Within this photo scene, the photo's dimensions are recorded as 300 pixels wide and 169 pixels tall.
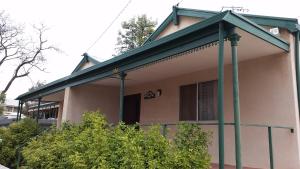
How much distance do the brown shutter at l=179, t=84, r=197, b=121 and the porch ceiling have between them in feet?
1.64

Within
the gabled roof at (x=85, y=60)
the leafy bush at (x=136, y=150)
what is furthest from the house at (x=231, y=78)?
the gabled roof at (x=85, y=60)

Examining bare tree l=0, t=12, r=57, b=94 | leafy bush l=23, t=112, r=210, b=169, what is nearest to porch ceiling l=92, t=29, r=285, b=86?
leafy bush l=23, t=112, r=210, b=169

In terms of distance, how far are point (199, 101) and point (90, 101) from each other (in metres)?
5.58

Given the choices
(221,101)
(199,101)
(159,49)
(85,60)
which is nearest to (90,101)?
(85,60)

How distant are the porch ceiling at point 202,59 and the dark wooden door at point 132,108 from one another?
169cm

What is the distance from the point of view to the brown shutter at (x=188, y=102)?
8227mm

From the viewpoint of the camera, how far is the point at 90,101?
12.1 metres

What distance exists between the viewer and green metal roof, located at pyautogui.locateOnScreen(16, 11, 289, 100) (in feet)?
15.5

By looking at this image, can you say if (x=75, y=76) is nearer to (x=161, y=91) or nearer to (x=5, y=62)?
(x=161, y=91)

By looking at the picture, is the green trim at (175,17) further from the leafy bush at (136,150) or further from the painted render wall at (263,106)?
the leafy bush at (136,150)

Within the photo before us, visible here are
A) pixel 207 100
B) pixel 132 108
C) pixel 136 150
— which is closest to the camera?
pixel 136 150

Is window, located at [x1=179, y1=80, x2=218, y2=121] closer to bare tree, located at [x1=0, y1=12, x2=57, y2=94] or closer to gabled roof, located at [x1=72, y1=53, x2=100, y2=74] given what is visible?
gabled roof, located at [x1=72, y1=53, x2=100, y2=74]

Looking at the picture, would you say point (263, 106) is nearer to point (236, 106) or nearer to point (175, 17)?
point (236, 106)

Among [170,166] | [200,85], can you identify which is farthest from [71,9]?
[170,166]
